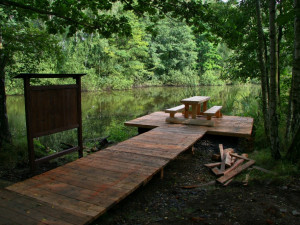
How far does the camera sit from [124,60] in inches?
1156

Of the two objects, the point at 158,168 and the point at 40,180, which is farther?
the point at 158,168

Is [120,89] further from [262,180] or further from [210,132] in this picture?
[262,180]

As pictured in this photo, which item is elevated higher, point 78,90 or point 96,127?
point 78,90

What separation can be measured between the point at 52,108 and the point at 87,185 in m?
1.52

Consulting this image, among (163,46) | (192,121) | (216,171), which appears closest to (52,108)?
(216,171)

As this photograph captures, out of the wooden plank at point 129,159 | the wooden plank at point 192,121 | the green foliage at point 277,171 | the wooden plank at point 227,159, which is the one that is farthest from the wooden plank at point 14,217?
the wooden plank at point 192,121

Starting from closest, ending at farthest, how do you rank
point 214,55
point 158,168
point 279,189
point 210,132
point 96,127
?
point 279,189 < point 158,168 < point 210,132 < point 96,127 < point 214,55

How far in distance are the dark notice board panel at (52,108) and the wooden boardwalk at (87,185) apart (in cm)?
68

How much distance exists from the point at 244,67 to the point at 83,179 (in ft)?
19.5

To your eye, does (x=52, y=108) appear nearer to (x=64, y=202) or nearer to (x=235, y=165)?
(x=64, y=202)

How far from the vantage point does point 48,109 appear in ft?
12.9

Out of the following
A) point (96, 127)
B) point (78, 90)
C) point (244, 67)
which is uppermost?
point (244, 67)

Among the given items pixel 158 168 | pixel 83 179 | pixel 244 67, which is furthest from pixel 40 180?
pixel 244 67

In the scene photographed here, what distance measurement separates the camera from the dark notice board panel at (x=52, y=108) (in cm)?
370
